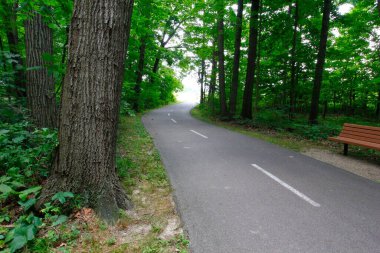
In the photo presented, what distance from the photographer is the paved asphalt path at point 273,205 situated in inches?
113

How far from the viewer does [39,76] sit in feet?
17.0

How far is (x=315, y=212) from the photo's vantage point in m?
3.57

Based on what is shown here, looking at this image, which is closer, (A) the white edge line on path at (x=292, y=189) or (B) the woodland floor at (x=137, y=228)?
(B) the woodland floor at (x=137, y=228)

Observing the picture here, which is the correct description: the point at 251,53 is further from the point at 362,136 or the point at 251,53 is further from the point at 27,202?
the point at 27,202

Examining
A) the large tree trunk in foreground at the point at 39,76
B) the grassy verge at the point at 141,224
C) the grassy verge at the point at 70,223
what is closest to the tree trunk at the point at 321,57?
the grassy verge at the point at 141,224

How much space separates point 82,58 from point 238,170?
4.18 meters

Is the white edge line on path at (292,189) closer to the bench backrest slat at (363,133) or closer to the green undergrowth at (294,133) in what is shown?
the green undergrowth at (294,133)

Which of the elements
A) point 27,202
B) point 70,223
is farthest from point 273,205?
point 27,202

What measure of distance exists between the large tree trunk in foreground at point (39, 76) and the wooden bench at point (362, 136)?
8.45 m

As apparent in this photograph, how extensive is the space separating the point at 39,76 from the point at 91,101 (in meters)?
3.05

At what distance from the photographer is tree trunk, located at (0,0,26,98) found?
18.8ft

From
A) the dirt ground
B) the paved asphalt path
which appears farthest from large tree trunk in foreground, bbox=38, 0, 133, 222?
the dirt ground

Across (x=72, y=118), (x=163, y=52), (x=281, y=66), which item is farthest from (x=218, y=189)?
(x=163, y=52)

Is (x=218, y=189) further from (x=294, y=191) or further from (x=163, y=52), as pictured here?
(x=163, y=52)
